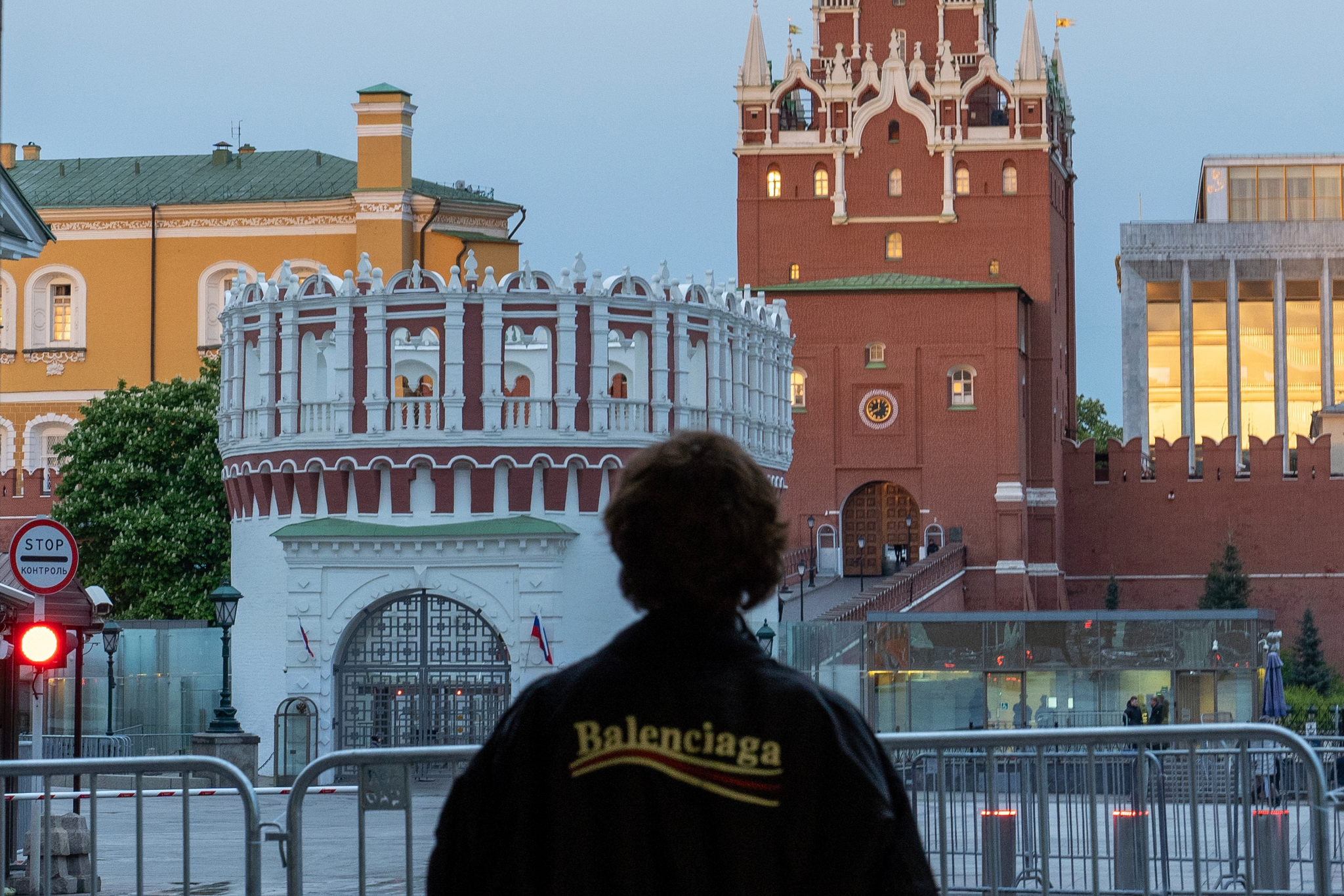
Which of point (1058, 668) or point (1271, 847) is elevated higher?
point (1271, 847)

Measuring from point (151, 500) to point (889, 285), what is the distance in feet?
77.8

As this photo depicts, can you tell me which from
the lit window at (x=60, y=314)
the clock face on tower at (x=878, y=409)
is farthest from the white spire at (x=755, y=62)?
the lit window at (x=60, y=314)

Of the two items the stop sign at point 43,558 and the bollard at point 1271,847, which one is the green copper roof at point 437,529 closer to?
the stop sign at point 43,558

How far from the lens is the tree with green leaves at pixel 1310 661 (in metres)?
57.9

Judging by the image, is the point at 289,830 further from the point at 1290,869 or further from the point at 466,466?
the point at 466,466

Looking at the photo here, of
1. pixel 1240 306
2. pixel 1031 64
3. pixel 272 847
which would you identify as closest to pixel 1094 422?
pixel 1240 306

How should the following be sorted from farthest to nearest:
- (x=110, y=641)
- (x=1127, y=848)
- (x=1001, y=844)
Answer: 1. (x=110, y=641)
2. (x=1001, y=844)
3. (x=1127, y=848)

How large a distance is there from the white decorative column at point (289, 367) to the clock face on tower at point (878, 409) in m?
32.6

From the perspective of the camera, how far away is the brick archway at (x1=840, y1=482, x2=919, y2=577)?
61156 mm

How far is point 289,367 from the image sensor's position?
3023cm

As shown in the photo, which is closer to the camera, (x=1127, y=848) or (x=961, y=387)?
(x=1127, y=848)

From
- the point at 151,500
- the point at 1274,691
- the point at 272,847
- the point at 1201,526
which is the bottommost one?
the point at 1274,691

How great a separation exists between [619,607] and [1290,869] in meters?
20.2

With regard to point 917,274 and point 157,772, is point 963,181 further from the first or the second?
point 157,772
